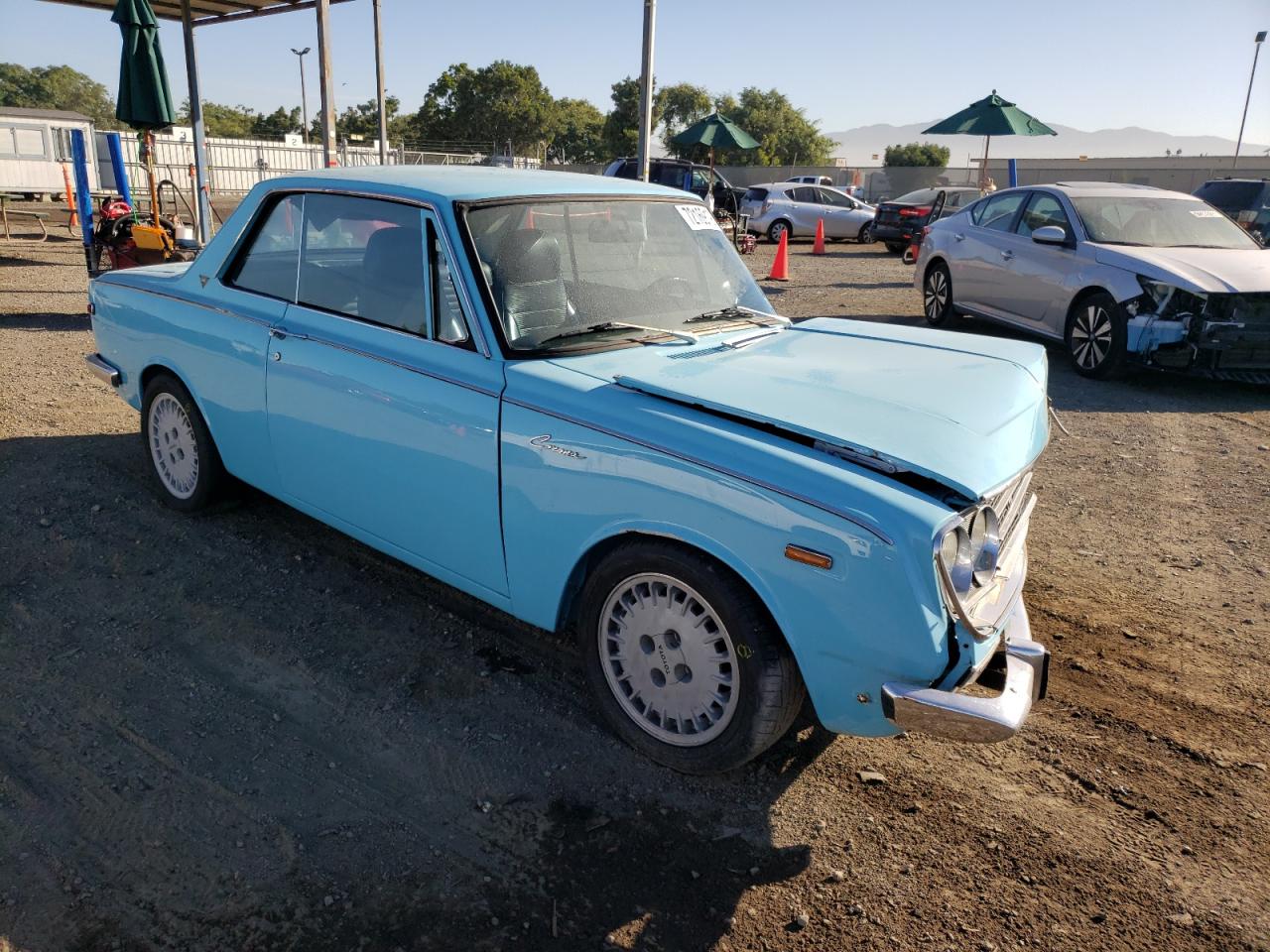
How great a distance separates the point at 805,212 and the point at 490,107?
56.1 metres

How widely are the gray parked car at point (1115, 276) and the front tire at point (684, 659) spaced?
275 inches

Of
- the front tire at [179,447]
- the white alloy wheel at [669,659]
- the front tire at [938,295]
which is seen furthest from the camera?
the front tire at [938,295]

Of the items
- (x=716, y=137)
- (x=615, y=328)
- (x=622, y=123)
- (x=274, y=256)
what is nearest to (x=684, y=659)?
(x=615, y=328)

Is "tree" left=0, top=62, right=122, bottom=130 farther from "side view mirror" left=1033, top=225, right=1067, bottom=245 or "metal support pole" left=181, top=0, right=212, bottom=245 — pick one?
"side view mirror" left=1033, top=225, right=1067, bottom=245

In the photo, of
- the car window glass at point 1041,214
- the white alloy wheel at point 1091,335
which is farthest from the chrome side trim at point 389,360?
the car window glass at point 1041,214

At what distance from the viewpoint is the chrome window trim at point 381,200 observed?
10.9ft

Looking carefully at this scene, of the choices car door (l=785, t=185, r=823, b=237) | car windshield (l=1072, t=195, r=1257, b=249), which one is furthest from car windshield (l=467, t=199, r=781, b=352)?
car door (l=785, t=185, r=823, b=237)

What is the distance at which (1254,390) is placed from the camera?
8.63m

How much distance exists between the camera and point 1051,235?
887 centimetres

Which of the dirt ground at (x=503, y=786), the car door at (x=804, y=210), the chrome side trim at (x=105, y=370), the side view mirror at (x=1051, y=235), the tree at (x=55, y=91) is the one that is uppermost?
the tree at (x=55, y=91)

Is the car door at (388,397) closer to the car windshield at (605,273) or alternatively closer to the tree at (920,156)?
the car windshield at (605,273)

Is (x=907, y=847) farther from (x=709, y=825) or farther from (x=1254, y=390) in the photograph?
(x=1254, y=390)

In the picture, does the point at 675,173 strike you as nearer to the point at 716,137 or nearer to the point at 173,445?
the point at 716,137

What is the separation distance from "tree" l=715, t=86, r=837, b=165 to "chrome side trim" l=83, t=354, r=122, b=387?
265ft
